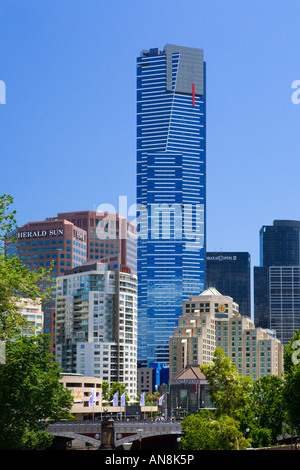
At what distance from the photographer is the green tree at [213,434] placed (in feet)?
284

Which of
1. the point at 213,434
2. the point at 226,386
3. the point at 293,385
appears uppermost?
the point at 226,386

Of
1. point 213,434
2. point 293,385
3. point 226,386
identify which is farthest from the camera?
point 293,385

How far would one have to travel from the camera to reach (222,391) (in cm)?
8900

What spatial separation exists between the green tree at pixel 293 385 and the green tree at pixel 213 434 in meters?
6.68

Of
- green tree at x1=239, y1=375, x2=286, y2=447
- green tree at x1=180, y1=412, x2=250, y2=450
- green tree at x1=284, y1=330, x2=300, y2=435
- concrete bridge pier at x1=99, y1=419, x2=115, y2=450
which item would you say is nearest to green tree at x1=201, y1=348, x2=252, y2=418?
green tree at x1=180, y1=412, x2=250, y2=450

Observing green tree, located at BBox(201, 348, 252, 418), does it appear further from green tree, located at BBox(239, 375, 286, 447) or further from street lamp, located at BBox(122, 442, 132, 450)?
green tree, located at BBox(239, 375, 286, 447)

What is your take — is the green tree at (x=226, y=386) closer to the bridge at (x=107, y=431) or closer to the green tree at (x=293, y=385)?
the green tree at (x=293, y=385)

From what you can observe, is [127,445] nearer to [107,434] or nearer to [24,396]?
[24,396]

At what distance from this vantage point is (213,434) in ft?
293

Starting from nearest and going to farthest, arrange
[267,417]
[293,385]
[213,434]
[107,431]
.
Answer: [213,434]
[293,385]
[267,417]
[107,431]

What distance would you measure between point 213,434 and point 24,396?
2886cm

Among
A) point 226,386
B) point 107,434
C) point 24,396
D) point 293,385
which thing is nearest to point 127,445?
point 24,396

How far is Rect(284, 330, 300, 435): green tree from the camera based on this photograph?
96188 mm
